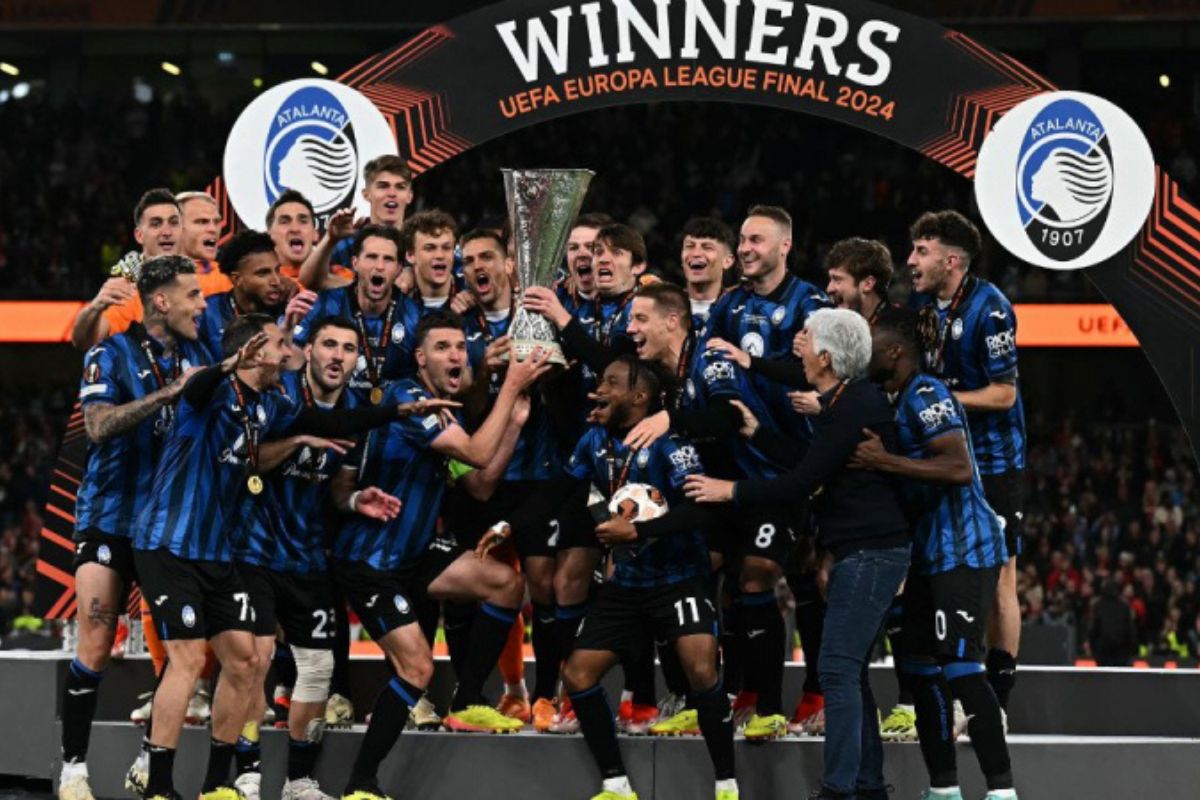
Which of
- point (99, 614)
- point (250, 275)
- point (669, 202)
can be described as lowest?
point (99, 614)

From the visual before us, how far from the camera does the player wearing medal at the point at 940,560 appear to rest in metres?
6.64

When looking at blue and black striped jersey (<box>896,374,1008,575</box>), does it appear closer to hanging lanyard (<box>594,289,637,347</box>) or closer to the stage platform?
the stage platform

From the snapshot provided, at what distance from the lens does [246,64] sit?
86.7 feet

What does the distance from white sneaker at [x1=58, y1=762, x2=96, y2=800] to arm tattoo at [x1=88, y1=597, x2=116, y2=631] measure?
0.55m

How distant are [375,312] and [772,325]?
156 cm

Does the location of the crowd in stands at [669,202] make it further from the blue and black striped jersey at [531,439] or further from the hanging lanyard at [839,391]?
the hanging lanyard at [839,391]

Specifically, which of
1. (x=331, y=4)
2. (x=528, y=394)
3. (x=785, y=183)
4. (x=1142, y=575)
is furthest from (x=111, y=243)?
(x=528, y=394)

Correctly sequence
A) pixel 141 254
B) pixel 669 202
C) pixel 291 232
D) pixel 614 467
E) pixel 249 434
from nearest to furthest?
pixel 249 434
pixel 614 467
pixel 141 254
pixel 291 232
pixel 669 202

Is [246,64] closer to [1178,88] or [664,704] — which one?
[1178,88]

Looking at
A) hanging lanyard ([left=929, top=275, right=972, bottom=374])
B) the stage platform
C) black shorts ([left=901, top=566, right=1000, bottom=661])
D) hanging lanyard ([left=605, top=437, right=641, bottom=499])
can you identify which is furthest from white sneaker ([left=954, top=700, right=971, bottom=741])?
hanging lanyard ([left=605, top=437, right=641, bottom=499])

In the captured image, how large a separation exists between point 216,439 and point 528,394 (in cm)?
128

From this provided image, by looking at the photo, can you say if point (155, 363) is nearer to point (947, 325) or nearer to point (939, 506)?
point (939, 506)

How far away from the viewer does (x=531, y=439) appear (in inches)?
302

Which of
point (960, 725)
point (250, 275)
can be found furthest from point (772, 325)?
point (250, 275)
